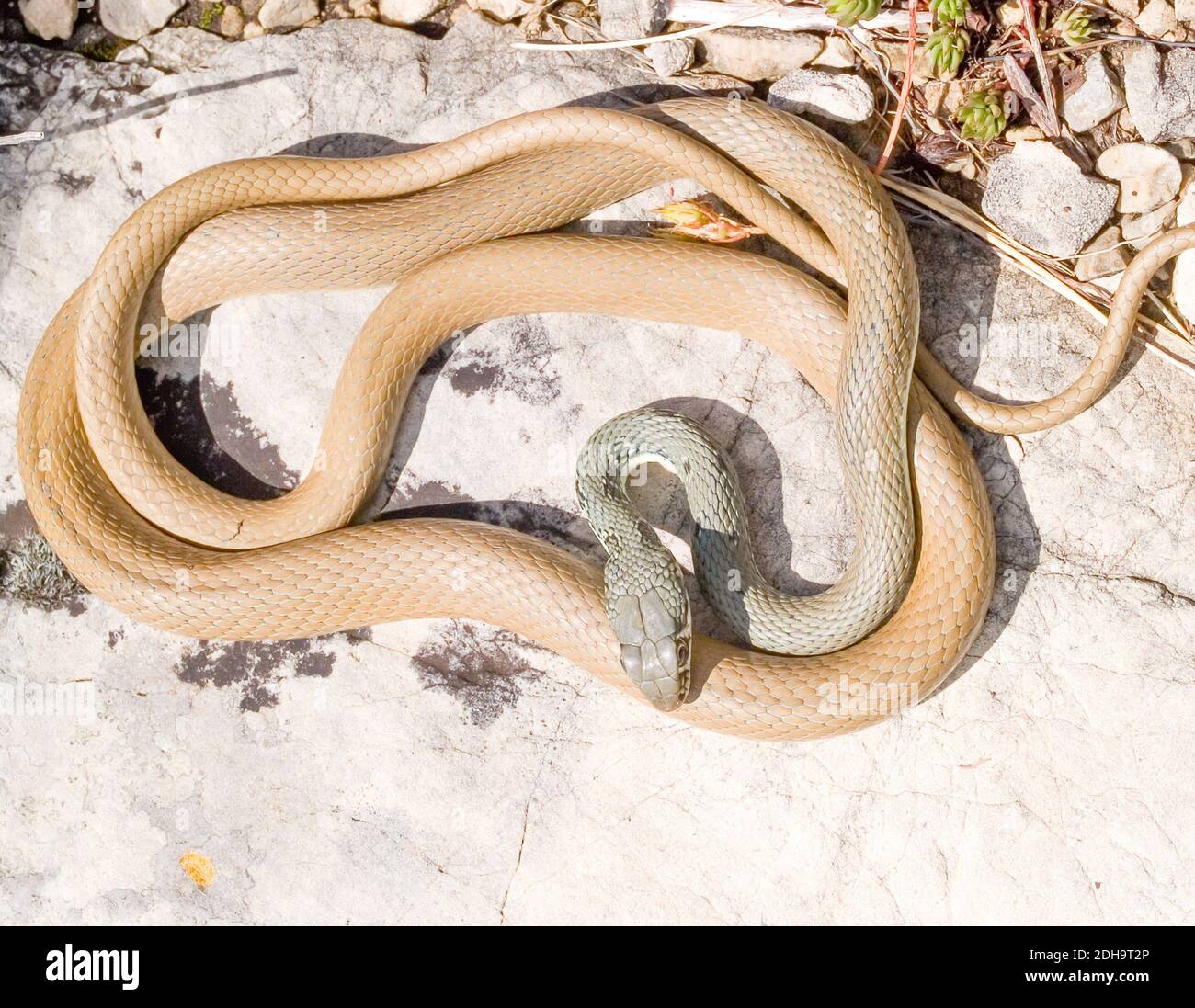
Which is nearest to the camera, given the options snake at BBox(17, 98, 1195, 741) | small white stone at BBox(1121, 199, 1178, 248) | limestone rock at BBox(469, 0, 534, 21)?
snake at BBox(17, 98, 1195, 741)

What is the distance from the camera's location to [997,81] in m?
6.35

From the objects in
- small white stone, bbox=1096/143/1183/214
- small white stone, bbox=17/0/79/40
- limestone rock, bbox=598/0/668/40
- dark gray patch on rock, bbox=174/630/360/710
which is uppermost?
limestone rock, bbox=598/0/668/40

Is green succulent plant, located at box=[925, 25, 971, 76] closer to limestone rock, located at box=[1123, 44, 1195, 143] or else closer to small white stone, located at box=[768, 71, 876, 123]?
small white stone, located at box=[768, 71, 876, 123]

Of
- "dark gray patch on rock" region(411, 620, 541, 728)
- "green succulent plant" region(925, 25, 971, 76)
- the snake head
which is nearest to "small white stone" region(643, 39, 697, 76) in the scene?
"green succulent plant" region(925, 25, 971, 76)

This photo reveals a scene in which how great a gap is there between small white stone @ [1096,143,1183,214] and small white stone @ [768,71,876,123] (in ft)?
5.02

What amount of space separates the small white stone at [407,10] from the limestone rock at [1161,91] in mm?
4438

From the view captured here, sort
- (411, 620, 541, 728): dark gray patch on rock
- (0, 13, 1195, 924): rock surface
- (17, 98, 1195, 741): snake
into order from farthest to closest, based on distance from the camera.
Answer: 1. (411, 620, 541, 728): dark gray patch on rock
2. (0, 13, 1195, 924): rock surface
3. (17, 98, 1195, 741): snake

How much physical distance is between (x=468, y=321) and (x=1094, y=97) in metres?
4.09

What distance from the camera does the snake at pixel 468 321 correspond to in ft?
19.1

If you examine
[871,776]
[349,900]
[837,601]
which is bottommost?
[349,900]

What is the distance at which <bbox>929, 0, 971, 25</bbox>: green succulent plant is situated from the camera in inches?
238

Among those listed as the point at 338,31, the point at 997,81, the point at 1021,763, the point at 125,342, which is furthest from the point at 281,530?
the point at 997,81

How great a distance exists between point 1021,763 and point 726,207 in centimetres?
400

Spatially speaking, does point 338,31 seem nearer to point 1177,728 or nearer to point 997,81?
point 997,81
